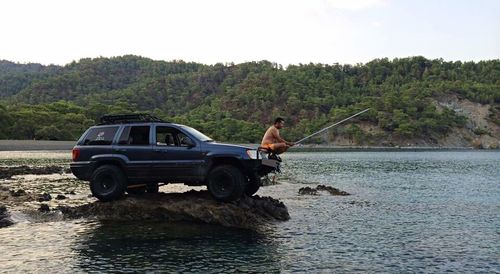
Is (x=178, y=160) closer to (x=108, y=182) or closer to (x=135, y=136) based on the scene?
(x=135, y=136)

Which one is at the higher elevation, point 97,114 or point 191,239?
point 97,114

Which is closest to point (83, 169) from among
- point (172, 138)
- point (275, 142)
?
point (172, 138)

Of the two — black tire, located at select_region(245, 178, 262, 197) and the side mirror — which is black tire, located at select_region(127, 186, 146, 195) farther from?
black tire, located at select_region(245, 178, 262, 197)

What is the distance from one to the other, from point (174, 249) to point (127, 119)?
5909mm

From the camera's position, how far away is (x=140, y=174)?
1477 centimetres

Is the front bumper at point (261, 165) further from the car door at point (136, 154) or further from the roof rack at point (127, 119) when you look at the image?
the roof rack at point (127, 119)

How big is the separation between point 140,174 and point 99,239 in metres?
2.84

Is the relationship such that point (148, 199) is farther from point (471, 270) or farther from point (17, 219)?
point (471, 270)

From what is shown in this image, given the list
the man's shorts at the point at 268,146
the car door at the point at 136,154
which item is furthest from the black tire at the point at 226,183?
the car door at the point at 136,154

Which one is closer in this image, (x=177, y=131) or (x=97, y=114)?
(x=177, y=131)

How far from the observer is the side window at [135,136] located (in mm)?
15023

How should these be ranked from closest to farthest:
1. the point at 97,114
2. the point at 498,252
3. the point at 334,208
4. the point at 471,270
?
the point at 471,270, the point at 498,252, the point at 334,208, the point at 97,114

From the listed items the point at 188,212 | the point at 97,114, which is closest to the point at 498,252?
the point at 188,212

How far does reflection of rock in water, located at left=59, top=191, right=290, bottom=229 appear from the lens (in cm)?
1442
